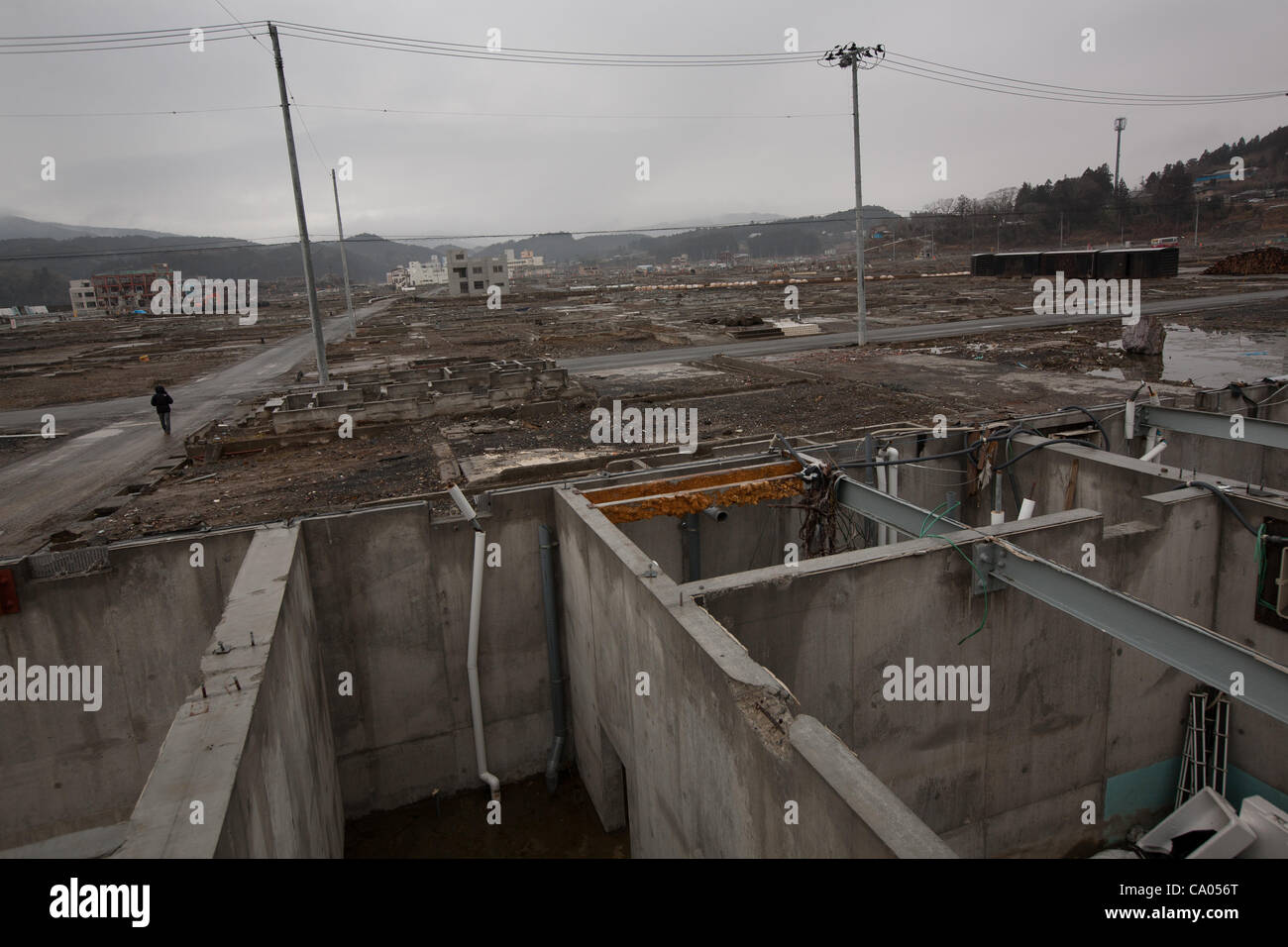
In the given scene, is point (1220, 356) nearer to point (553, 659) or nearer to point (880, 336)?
point (880, 336)

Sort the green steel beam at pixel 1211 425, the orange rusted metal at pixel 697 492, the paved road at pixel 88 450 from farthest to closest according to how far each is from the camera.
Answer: the paved road at pixel 88 450, the green steel beam at pixel 1211 425, the orange rusted metal at pixel 697 492

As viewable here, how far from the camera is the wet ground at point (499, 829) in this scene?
906 centimetres

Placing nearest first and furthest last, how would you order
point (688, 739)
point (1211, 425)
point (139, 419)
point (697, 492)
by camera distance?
point (688, 739), point (697, 492), point (1211, 425), point (139, 419)

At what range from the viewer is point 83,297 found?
122 m

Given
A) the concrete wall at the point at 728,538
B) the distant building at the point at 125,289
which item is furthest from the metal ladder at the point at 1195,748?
the distant building at the point at 125,289

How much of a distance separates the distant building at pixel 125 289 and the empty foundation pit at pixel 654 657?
125m

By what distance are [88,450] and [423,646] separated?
16640 millimetres

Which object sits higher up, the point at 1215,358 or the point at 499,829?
the point at 1215,358

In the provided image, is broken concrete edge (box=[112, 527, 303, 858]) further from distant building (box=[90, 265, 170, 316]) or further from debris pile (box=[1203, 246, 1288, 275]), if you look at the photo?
distant building (box=[90, 265, 170, 316])

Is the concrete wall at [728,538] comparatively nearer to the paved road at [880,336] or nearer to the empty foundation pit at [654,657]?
the empty foundation pit at [654,657]

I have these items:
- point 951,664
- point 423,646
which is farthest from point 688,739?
point 423,646

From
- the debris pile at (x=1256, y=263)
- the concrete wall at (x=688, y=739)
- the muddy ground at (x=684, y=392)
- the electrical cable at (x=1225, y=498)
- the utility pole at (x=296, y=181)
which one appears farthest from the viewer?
the debris pile at (x=1256, y=263)

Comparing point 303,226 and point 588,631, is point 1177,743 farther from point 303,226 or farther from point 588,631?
point 303,226

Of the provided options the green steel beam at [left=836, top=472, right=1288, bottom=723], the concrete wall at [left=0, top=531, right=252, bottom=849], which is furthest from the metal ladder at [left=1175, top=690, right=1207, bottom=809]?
the concrete wall at [left=0, top=531, right=252, bottom=849]
